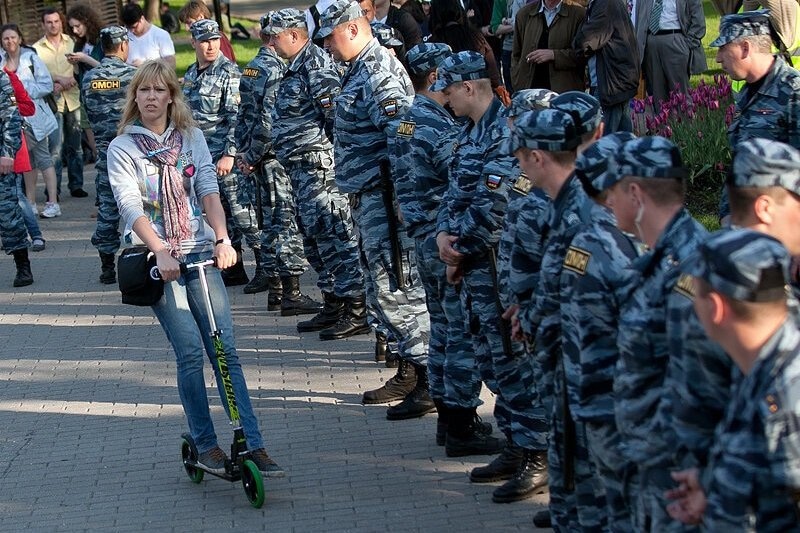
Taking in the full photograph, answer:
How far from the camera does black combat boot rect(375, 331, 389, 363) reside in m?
8.87

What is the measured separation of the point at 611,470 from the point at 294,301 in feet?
21.1

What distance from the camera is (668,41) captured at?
12.0 metres

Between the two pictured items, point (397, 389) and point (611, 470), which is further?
point (397, 389)

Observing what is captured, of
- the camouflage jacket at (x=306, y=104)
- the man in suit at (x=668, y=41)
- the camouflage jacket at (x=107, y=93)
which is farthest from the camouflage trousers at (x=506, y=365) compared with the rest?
the camouflage jacket at (x=107, y=93)

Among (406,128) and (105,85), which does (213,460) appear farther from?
(105,85)

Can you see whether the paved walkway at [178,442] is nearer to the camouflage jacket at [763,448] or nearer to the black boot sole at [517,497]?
the black boot sole at [517,497]

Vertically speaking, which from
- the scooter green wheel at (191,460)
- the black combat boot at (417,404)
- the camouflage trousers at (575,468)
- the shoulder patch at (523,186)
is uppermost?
the shoulder patch at (523,186)

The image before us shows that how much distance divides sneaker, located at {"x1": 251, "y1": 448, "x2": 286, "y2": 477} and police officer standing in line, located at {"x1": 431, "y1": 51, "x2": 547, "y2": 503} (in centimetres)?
118

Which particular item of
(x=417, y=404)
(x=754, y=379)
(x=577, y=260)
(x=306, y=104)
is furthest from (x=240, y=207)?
(x=754, y=379)

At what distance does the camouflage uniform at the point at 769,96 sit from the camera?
268 inches

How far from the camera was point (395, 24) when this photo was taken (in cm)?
1188

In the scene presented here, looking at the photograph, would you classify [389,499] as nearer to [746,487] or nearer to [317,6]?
[746,487]

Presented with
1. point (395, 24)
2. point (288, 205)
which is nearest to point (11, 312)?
point (288, 205)

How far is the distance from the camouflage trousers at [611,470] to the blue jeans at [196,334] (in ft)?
8.46
